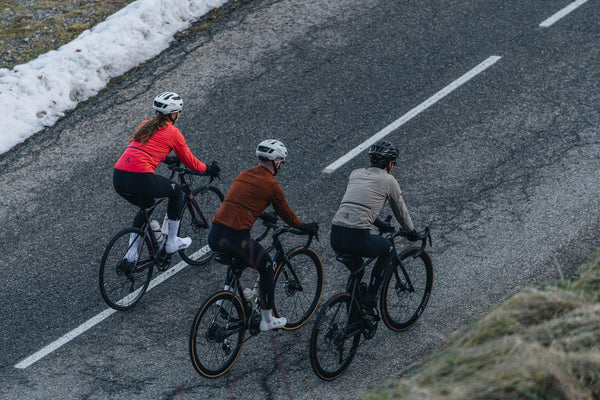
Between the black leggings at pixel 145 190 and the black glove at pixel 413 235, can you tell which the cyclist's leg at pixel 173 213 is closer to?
the black leggings at pixel 145 190

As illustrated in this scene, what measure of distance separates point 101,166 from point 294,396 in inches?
196

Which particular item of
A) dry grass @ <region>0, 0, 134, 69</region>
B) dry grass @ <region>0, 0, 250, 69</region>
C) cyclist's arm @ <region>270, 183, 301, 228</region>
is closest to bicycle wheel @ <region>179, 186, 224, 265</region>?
cyclist's arm @ <region>270, 183, 301, 228</region>

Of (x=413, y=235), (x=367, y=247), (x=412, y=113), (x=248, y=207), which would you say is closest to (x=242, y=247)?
(x=248, y=207)

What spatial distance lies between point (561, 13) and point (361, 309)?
8.08m

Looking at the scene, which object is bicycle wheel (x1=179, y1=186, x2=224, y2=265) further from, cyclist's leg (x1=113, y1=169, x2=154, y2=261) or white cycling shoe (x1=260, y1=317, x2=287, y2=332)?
white cycling shoe (x1=260, y1=317, x2=287, y2=332)

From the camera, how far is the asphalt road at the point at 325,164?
6703 millimetres

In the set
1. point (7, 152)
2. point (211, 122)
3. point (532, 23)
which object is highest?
point (7, 152)

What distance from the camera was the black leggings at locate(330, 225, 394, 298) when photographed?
6238 millimetres

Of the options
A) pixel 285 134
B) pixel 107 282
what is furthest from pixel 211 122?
pixel 107 282

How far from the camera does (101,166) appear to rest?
9531mm

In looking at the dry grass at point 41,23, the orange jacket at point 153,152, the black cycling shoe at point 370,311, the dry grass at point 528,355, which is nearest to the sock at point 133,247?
the orange jacket at point 153,152

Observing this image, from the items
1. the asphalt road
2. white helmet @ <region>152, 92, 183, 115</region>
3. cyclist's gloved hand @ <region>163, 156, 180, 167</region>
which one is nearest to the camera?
the asphalt road

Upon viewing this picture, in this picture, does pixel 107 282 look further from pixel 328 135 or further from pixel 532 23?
pixel 532 23

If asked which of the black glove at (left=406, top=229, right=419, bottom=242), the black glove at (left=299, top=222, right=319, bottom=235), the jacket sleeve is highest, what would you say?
the jacket sleeve
